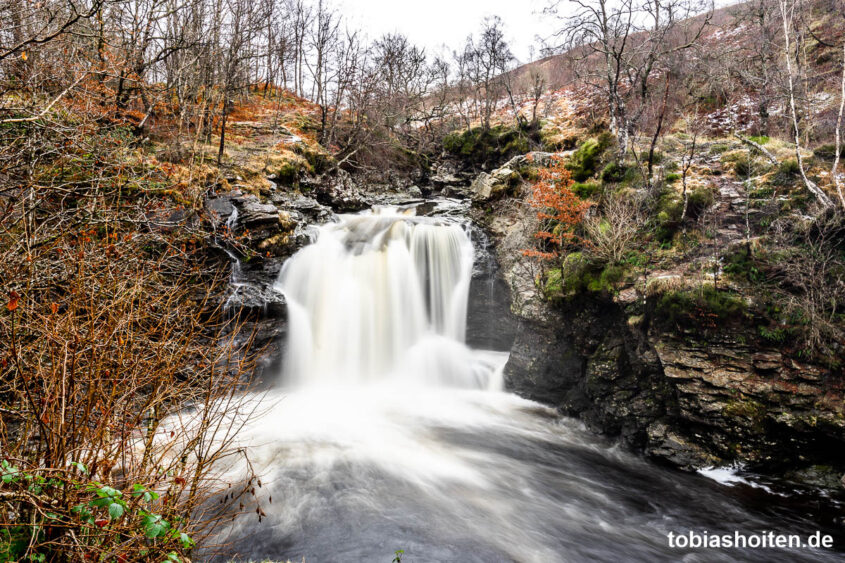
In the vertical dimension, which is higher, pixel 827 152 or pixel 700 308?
pixel 827 152

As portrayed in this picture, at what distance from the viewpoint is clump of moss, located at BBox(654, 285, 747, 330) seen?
7.38 m

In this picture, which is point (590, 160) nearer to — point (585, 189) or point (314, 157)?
point (585, 189)

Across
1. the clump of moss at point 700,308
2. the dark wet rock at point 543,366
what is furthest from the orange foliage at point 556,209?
the clump of moss at point 700,308

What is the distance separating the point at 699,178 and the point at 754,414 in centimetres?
611

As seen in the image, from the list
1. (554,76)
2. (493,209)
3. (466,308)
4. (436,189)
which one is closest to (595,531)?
(466,308)

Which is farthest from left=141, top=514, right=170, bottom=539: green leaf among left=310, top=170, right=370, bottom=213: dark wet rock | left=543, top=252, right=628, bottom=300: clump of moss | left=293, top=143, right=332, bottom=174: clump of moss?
left=293, top=143, right=332, bottom=174: clump of moss

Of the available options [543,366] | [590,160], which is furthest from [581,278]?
[590,160]

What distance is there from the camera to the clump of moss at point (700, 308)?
24.2 ft

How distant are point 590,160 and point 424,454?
1026 cm

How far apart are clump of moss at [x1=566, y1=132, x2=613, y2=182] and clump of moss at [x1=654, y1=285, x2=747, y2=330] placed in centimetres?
544

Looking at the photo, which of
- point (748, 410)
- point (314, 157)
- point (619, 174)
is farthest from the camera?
point (314, 157)

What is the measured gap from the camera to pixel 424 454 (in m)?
7.68

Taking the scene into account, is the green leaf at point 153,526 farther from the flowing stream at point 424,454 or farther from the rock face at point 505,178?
the rock face at point 505,178

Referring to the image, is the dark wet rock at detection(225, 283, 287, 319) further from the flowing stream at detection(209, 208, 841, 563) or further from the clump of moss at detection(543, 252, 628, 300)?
the clump of moss at detection(543, 252, 628, 300)
